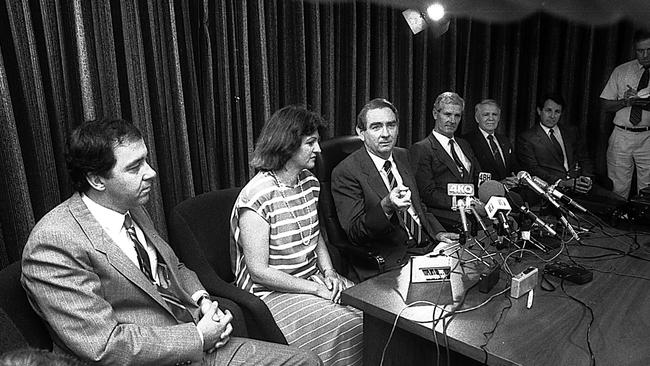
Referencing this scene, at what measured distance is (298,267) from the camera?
215 centimetres

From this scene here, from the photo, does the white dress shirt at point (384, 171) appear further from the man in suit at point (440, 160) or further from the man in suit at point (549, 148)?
the man in suit at point (549, 148)

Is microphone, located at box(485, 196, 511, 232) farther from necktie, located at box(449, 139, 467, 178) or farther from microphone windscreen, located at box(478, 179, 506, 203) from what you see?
necktie, located at box(449, 139, 467, 178)

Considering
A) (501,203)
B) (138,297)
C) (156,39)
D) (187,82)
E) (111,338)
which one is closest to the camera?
(111,338)

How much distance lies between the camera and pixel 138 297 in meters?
1.49

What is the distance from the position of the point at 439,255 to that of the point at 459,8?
289cm

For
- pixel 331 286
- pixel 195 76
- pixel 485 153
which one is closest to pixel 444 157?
pixel 485 153

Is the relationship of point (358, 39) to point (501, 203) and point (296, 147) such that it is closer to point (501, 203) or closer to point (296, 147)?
point (296, 147)

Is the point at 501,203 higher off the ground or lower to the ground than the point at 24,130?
lower

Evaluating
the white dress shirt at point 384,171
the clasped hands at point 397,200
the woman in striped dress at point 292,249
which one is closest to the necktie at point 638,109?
the white dress shirt at point 384,171

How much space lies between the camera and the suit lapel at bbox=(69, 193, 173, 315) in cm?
143

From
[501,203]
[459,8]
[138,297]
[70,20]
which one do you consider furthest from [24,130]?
[459,8]

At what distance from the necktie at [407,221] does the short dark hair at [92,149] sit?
4.52 feet

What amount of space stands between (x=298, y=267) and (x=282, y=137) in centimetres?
55

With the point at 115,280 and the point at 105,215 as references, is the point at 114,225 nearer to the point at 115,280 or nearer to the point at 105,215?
the point at 105,215
